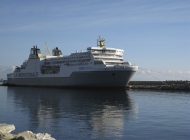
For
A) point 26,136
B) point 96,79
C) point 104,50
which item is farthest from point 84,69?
point 26,136

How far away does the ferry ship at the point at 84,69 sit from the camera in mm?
51562

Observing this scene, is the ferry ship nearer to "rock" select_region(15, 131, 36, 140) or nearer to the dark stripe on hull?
the dark stripe on hull

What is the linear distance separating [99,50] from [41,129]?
40708mm

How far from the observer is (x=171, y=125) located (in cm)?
1814

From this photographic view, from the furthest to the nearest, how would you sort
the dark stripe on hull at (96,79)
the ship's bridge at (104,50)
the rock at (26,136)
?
the ship's bridge at (104,50), the dark stripe on hull at (96,79), the rock at (26,136)

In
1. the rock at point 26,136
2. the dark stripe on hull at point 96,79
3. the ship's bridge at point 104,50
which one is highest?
the ship's bridge at point 104,50

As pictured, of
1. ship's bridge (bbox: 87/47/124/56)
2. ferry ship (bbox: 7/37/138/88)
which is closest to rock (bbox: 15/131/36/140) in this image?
ferry ship (bbox: 7/37/138/88)

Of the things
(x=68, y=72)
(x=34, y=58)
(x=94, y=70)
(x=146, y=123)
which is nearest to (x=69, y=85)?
(x=68, y=72)

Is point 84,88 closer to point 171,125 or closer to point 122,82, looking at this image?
point 122,82

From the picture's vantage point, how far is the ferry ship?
5156 cm

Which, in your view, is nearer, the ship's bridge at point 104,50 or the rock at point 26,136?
the rock at point 26,136

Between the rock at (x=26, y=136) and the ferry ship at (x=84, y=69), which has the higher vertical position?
the ferry ship at (x=84, y=69)

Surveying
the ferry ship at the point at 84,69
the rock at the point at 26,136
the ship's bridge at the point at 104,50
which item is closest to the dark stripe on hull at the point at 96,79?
the ferry ship at the point at 84,69

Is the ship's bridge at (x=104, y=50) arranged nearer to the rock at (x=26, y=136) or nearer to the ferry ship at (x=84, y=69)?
the ferry ship at (x=84, y=69)
